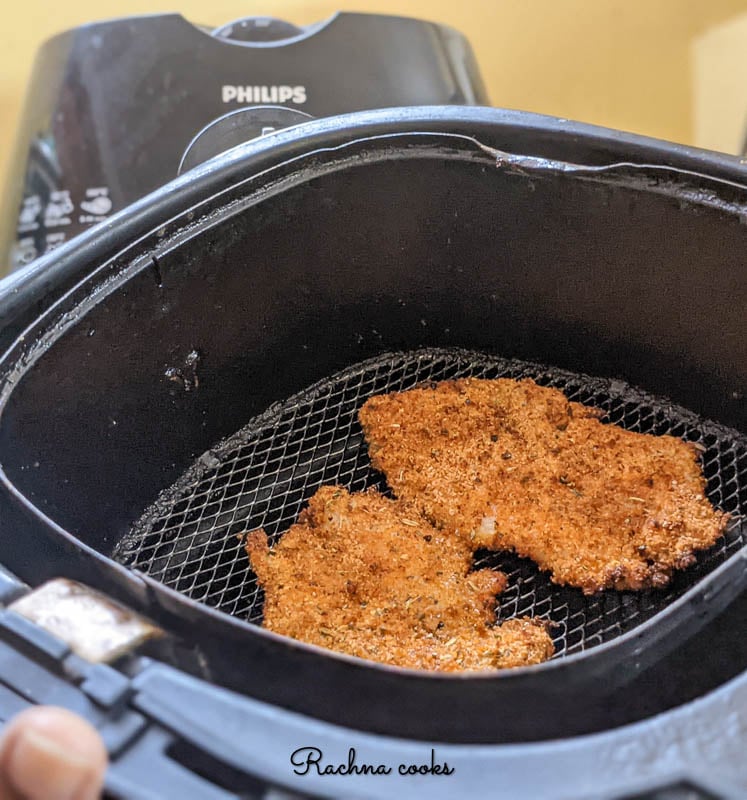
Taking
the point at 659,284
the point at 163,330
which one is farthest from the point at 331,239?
the point at 659,284

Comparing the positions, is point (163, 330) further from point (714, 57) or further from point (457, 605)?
point (714, 57)

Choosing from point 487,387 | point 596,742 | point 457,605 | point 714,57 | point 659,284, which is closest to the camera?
point 596,742

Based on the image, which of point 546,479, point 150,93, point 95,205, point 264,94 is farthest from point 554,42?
point 546,479

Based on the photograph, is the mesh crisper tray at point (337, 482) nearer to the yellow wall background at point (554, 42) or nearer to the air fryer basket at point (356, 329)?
the air fryer basket at point (356, 329)

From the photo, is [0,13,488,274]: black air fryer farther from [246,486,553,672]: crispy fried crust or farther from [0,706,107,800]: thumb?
[0,706,107,800]: thumb

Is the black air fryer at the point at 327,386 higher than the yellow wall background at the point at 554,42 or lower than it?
lower

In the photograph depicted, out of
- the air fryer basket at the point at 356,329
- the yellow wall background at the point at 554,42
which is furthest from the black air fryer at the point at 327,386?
the yellow wall background at the point at 554,42
